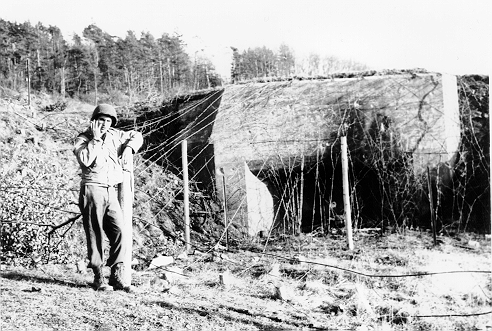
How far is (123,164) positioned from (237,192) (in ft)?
15.9

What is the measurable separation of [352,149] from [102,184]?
6.31 m

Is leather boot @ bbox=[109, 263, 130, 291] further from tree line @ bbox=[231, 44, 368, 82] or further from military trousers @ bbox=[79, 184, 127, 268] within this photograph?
tree line @ bbox=[231, 44, 368, 82]

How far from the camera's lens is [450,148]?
9.73m

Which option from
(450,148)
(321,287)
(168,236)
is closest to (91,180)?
(321,287)

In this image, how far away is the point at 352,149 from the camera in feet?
32.3

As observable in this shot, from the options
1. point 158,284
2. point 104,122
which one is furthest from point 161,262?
point 104,122

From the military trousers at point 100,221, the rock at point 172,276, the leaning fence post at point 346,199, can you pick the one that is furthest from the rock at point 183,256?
the military trousers at point 100,221

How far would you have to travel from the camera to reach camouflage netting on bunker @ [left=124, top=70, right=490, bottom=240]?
9570 mm

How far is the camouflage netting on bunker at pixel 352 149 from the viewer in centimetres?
957

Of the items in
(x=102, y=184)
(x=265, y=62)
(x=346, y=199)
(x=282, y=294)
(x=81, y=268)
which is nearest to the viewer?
(x=102, y=184)

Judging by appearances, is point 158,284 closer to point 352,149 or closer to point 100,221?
point 100,221

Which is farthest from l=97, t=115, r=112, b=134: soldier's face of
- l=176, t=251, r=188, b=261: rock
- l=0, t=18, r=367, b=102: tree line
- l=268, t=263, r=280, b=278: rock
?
l=0, t=18, r=367, b=102: tree line

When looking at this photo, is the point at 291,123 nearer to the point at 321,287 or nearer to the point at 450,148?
the point at 450,148

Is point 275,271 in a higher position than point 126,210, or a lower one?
lower
